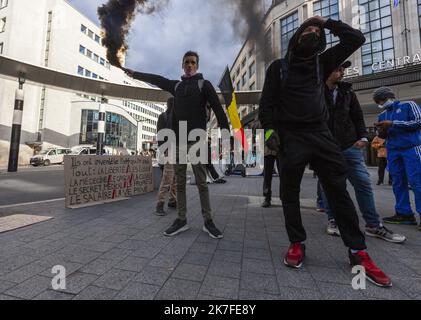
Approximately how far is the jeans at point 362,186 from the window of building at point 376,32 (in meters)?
29.2

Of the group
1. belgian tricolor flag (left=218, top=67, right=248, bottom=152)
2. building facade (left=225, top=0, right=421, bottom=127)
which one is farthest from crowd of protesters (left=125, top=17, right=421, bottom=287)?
building facade (left=225, top=0, right=421, bottom=127)

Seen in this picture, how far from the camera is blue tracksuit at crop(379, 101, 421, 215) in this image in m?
3.43

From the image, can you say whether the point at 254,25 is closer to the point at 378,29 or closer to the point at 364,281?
the point at 364,281

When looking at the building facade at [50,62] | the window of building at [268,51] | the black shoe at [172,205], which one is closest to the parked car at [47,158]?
the building facade at [50,62]

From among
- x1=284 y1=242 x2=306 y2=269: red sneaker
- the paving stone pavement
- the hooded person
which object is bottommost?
the paving stone pavement

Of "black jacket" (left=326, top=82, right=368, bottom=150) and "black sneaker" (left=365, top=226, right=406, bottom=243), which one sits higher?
"black jacket" (left=326, top=82, right=368, bottom=150)

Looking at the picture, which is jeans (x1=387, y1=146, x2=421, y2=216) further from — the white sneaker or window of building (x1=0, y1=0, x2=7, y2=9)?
window of building (x1=0, y1=0, x2=7, y2=9)

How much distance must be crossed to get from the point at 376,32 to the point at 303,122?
1318 inches

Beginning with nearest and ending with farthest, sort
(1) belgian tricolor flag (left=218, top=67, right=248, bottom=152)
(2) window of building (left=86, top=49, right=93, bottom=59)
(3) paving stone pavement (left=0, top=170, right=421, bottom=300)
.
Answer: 1. (3) paving stone pavement (left=0, top=170, right=421, bottom=300)
2. (1) belgian tricolor flag (left=218, top=67, right=248, bottom=152)
3. (2) window of building (left=86, top=49, right=93, bottom=59)

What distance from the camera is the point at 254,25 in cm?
689

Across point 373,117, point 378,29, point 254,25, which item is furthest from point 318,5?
point 254,25

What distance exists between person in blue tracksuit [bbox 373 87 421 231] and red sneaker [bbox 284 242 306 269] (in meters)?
2.27
